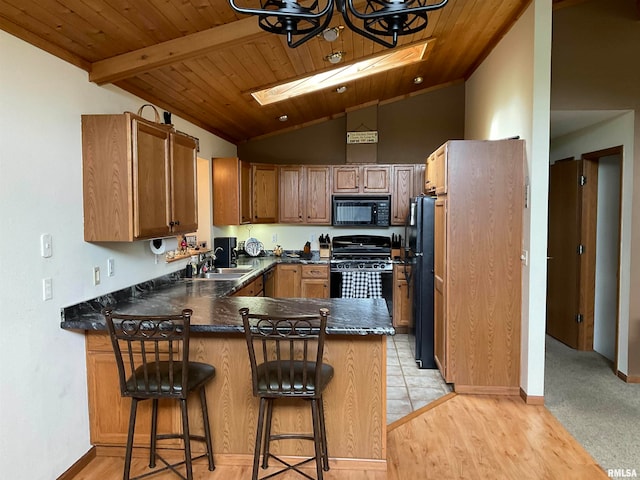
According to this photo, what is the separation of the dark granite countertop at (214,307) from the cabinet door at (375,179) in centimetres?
260

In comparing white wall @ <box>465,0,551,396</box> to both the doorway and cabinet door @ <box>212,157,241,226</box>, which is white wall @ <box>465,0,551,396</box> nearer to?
the doorway

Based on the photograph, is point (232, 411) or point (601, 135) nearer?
point (232, 411)

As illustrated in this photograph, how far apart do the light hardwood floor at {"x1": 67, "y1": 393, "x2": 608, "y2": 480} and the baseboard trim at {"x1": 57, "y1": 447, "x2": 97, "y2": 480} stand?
0.03 metres

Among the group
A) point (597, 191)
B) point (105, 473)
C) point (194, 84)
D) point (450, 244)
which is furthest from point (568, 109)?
point (105, 473)

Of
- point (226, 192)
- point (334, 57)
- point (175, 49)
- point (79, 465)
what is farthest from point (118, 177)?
point (226, 192)

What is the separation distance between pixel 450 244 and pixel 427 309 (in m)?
0.87

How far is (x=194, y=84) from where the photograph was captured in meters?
3.29

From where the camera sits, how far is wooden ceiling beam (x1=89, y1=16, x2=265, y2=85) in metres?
2.53

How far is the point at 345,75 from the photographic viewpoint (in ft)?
14.5

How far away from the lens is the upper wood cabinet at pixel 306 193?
566 centimetres

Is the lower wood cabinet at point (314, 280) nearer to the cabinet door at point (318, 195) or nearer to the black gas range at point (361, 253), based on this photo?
the black gas range at point (361, 253)

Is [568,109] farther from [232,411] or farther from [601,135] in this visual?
[232,411]

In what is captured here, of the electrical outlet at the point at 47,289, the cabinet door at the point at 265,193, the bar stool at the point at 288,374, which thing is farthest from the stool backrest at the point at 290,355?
the cabinet door at the point at 265,193

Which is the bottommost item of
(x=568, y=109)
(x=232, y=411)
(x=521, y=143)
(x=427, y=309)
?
(x=232, y=411)
